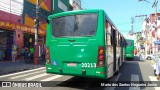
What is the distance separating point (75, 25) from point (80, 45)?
32.1 inches

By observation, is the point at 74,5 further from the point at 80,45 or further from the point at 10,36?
the point at 80,45

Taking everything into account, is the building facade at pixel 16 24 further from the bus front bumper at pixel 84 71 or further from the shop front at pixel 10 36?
the bus front bumper at pixel 84 71

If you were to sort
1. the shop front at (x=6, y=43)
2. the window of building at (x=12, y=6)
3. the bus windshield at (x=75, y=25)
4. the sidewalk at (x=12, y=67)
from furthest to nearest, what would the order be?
1. the shop front at (x=6, y=43)
2. the window of building at (x=12, y=6)
3. the sidewalk at (x=12, y=67)
4. the bus windshield at (x=75, y=25)

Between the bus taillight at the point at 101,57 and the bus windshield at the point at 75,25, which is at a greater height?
the bus windshield at the point at 75,25

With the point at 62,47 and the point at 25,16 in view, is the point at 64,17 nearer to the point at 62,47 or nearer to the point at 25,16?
the point at 62,47

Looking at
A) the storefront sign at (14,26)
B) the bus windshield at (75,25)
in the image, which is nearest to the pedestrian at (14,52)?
the storefront sign at (14,26)

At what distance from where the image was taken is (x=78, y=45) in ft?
29.7

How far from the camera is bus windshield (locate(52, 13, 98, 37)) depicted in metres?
8.96

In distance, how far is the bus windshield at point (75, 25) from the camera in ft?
29.4

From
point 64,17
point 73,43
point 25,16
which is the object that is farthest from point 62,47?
point 25,16

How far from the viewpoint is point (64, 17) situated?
9562 millimetres

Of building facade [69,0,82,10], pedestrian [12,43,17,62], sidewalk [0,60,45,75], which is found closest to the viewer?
sidewalk [0,60,45,75]

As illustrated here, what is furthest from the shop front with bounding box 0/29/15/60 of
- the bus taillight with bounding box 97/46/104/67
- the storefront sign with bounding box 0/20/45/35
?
the bus taillight with bounding box 97/46/104/67

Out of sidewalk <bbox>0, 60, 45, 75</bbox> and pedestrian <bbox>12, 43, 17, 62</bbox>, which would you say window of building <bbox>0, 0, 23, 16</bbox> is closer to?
pedestrian <bbox>12, 43, 17, 62</bbox>
